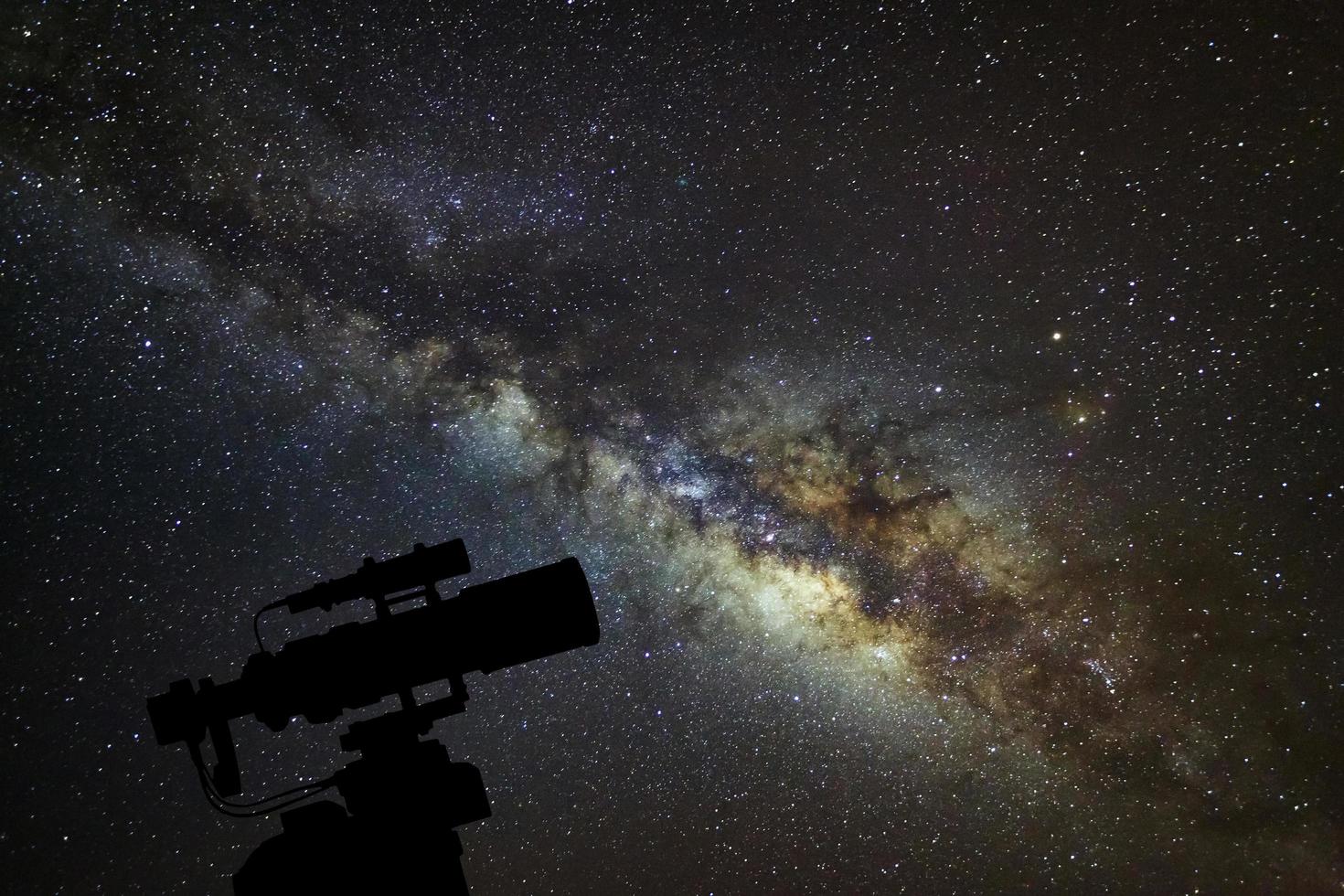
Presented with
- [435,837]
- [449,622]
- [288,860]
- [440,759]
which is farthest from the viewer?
[449,622]

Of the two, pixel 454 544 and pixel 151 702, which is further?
pixel 454 544

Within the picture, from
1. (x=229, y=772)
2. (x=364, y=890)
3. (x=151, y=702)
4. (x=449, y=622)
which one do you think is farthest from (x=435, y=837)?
(x=151, y=702)

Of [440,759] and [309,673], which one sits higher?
[309,673]

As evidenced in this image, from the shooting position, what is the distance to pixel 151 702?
6.82ft

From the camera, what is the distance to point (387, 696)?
7.27 feet

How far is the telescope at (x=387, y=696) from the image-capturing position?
1796mm

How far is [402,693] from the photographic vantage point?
213 centimetres

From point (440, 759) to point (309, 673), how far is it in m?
0.52

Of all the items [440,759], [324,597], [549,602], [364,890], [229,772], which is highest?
[324,597]

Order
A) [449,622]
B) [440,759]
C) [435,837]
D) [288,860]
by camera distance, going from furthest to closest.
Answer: [449,622] → [440,759] → [435,837] → [288,860]

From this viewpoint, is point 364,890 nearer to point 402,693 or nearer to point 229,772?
point 402,693

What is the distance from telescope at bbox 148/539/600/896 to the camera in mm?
1796

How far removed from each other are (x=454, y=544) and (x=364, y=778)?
29.1 inches

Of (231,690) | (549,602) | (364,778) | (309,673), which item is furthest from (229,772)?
(549,602)
